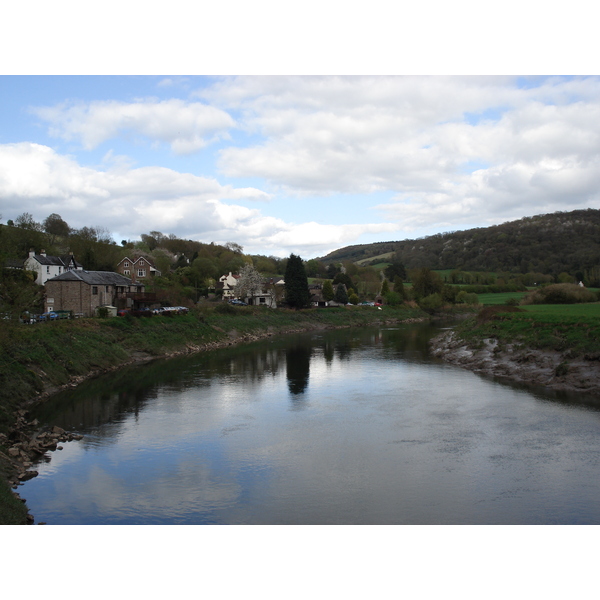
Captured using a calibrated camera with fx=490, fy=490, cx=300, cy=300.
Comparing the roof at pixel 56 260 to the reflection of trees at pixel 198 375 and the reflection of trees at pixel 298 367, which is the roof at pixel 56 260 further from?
the reflection of trees at pixel 298 367

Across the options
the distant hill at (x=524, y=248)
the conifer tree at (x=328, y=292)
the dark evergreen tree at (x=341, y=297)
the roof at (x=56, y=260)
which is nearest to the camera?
the roof at (x=56, y=260)

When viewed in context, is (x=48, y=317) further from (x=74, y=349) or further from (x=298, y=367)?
(x=298, y=367)

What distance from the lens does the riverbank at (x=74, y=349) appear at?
50.9ft

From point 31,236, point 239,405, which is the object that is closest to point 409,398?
point 239,405

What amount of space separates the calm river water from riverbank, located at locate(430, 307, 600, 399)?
202 centimetres

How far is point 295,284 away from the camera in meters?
70.1

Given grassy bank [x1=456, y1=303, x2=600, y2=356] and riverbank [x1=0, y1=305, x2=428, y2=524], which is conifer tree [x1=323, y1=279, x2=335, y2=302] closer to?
riverbank [x1=0, y1=305, x2=428, y2=524]

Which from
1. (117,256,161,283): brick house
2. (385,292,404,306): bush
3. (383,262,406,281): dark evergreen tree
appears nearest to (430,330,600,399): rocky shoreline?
(117,256,161,283): brick house

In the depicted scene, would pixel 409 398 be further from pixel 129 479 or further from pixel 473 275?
pixel 473 275

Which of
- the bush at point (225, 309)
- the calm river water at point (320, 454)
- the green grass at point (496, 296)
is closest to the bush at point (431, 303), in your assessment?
the green grass at point (496, 296)

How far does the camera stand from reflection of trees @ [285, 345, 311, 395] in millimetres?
27188

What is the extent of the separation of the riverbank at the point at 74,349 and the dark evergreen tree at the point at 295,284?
5391 mm

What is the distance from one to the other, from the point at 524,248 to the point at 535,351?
91.3 metres

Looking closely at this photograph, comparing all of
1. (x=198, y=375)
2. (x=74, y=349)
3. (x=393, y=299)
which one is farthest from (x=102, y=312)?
(x=393, y=299)
